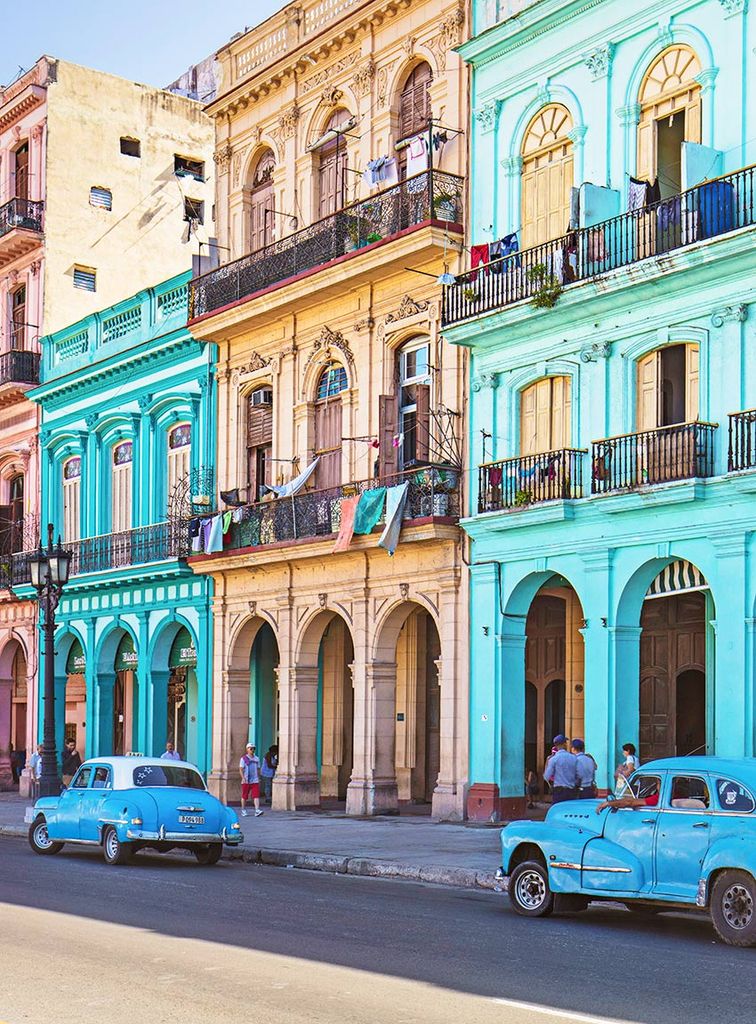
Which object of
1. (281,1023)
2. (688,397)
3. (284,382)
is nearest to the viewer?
(281,1023)

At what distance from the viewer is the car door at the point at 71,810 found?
20.2 meters

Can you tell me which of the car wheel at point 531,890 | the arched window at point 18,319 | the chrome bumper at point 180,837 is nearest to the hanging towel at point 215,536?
the chrome bumper at point 180,837

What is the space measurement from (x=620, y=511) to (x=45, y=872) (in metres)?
9.31

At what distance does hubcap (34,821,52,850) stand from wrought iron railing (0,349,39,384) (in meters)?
20.0

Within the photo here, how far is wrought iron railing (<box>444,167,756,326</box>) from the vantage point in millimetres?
20938

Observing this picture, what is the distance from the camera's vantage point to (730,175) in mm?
20594

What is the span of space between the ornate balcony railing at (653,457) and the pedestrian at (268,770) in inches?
406

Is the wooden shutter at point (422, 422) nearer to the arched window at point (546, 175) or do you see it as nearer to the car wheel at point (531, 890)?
the arched window at point (546, 175)

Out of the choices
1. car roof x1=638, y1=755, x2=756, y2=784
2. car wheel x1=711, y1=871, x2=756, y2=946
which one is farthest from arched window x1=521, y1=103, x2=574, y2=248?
car wheel x1=711, y1=871, x2=756, y2=946

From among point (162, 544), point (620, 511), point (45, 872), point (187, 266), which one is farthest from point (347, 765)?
point (187, 266)

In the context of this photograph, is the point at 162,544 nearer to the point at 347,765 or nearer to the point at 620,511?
the point at 347,765

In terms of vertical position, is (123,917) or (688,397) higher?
(688,397)

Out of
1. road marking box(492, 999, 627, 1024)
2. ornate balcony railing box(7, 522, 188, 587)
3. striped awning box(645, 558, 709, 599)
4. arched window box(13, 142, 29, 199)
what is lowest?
road marking box(492, 999, 627, 1024)

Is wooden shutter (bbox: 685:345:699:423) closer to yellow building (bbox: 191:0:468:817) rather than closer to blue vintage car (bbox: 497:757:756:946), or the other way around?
yellow building (bbox: 191:0:468:817)
